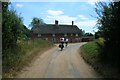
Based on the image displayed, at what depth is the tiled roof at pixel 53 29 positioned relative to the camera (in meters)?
111

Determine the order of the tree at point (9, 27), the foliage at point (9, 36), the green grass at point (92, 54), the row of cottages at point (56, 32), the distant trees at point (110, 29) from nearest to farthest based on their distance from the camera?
the distant trees at point (110, 29) → the foliage at point (9, 36) → the tree at point (9, 27) → the green grass at point (92, 54) → the row of cottages at point (56, 32)

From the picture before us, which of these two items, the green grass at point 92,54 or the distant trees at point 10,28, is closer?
the distant trees at point 10,28

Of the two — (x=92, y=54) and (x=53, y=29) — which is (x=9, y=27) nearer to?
(x=92, y=54)

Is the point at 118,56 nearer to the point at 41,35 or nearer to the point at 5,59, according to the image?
the point at 5,59

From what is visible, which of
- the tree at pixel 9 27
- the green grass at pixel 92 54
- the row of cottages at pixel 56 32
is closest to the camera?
the tree at pixel 9 27

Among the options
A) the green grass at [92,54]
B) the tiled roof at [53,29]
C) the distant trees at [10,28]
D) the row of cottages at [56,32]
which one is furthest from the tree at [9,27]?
the tiled roof at [53,29]

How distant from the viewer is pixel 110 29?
19297mm

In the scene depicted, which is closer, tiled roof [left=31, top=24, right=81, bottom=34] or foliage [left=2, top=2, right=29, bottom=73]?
foliage [left=2, top=2, right=29, bottom=73]

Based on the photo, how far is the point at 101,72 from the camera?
19.6 metres

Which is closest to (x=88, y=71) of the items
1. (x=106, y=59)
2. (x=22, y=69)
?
(x=106, y=59)

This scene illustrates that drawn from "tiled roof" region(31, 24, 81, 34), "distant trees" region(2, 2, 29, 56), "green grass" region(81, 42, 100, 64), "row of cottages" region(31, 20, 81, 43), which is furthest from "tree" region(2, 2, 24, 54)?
"tiled roof" region(31, 24, 81, 34)

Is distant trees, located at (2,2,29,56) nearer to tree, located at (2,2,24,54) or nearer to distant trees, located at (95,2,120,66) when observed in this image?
tree, located at (2,2,24,54)

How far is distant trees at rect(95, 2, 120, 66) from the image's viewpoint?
1850cm

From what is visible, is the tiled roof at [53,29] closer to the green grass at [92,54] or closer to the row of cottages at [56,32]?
the row of cottages at [56,32]
